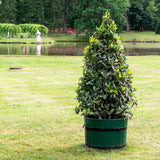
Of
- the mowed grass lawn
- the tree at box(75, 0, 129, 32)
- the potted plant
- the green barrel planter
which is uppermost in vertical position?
the tree at box(75, 0, 129, 32)

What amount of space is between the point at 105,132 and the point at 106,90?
69cm

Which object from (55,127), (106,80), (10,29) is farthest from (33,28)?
(106,80)

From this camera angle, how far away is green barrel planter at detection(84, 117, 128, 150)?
5.46 metres

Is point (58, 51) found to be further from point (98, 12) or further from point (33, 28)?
point (98, 12)

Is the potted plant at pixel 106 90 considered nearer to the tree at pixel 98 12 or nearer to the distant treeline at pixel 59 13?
the tree at pixel 98 12

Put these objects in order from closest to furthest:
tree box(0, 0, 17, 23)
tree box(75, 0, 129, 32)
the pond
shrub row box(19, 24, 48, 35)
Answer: the pond → tree box(75, 0, 129, 32) → shrub row box(19, 24, 48, 35) → tree box(0, 0, 17, 23)

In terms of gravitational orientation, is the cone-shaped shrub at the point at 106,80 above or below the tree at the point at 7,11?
below

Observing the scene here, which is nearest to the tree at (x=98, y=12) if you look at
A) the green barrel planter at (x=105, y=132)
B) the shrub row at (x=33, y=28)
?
the shrub row at (x=33, y=28)

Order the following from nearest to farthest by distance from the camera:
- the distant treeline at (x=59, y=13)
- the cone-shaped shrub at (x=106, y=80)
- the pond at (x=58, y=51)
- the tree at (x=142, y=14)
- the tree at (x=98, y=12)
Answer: the cone-shaped shrub at (x=106, y=80)
the pond at (x=58, y=51)
the tree at (x=98, y=12)
the distant treeline at (x=59, y=13)
the tree at (x=142, y=14)

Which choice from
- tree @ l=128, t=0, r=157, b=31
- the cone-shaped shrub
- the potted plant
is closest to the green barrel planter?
the potted plant

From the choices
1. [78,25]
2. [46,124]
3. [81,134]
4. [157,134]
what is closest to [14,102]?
[46,124]

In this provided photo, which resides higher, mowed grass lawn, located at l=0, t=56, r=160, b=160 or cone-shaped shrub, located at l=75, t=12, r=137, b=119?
cone-shaped shrub, located at l=75, t=12, r=137, b=119

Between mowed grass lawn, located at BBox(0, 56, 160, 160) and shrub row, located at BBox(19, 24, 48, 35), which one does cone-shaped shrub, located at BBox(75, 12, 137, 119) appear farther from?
shrub row, located at BBox(19, 24, 48, 35)

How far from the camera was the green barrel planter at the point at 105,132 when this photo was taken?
5.46 metres
